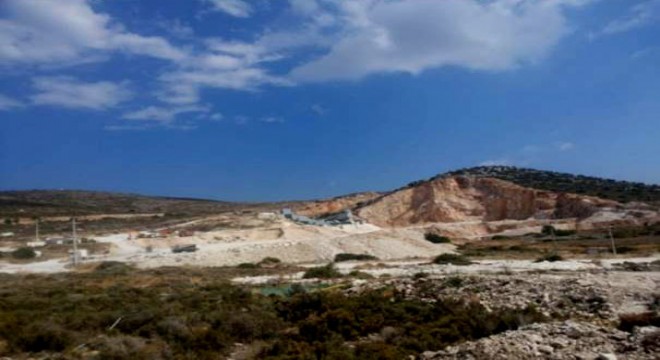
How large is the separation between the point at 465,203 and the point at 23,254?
4980cm

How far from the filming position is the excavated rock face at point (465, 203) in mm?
68500

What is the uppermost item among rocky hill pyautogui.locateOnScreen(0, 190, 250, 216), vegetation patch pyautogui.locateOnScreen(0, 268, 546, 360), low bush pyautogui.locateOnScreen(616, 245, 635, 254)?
rocky hill pyautogui.locateOnScreen(0, 190, 250, 216)

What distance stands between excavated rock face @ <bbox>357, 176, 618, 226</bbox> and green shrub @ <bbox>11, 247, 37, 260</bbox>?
39.6 m

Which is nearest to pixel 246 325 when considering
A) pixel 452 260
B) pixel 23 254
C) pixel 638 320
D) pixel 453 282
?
pixel 453 282

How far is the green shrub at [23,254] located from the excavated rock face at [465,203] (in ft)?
130

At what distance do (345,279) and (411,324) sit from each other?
1337 cm

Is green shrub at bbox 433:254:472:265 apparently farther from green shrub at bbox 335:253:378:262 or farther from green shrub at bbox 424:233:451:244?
green shrub at bbox 424:233:451:244

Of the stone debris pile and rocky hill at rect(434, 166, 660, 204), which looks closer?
the stone debris pile

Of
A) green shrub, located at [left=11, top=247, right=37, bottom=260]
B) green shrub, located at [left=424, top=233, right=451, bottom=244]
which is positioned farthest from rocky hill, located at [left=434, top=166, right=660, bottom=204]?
green shrub, located at [left=11, top=247, right=37, bottom=260]

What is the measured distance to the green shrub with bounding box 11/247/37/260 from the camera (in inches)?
1857

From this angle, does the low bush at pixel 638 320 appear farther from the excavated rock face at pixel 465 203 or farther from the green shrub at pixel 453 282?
the excavated rock face at pixel 465 203

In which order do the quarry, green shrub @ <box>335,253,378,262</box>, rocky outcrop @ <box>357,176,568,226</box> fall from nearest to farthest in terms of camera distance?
the quarry
green shrub @ <box>335,253,378,262</box>
rocky outcrop @ <box>357,176,568,226</box>

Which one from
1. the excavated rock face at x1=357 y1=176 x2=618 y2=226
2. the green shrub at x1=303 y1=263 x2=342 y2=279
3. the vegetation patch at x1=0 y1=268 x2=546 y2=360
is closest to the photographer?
the vegetation patch at x1=0 y1=268 x2=546 y2=360

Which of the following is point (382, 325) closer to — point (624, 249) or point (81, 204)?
point (624, 249)
